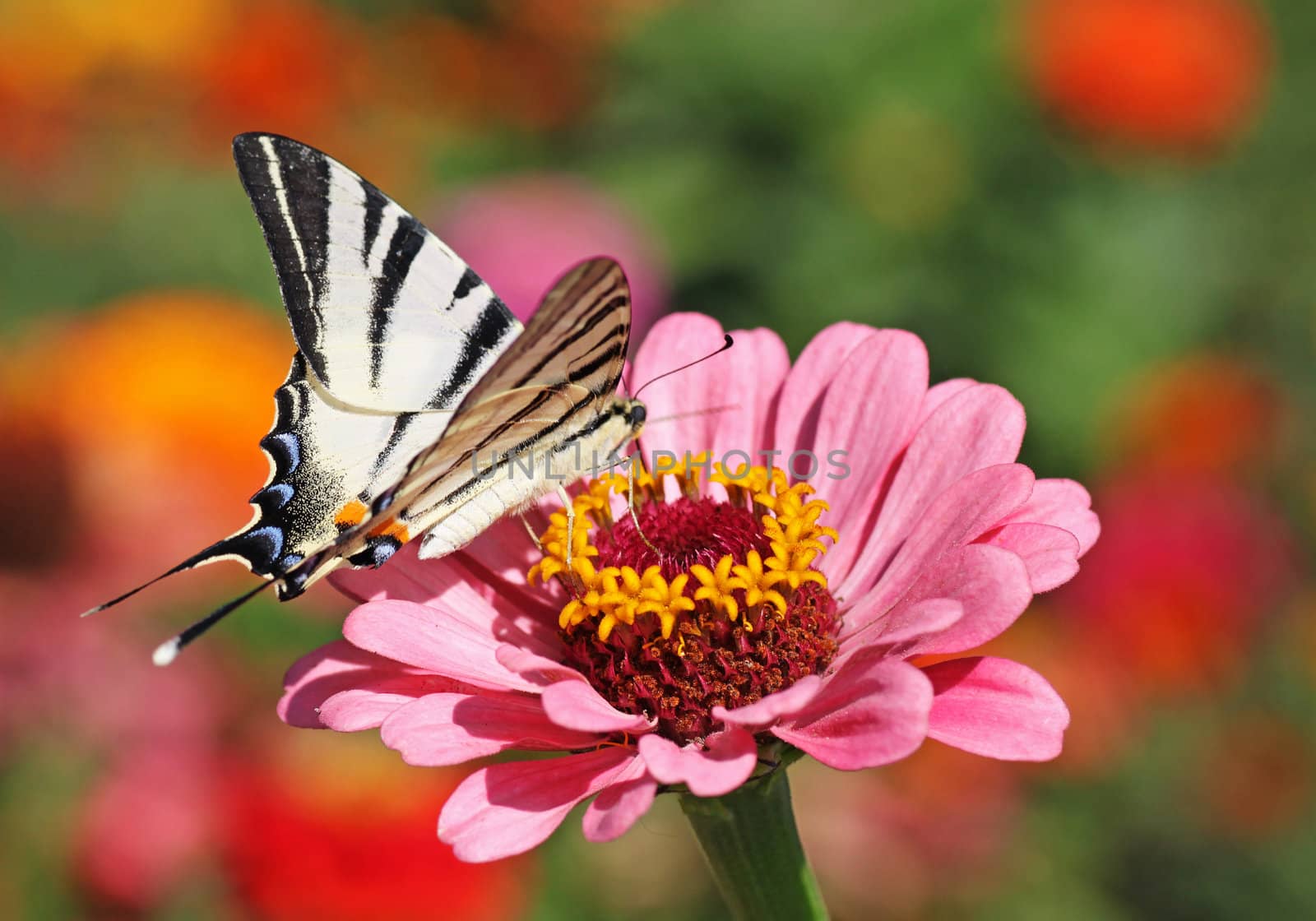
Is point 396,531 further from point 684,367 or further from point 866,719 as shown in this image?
point 866,719

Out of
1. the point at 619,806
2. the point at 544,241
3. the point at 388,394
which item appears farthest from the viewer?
the point at 544,241

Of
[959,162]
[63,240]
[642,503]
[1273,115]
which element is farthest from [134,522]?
[1273,115]

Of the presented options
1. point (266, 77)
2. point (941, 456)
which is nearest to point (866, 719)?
point (941, 456)

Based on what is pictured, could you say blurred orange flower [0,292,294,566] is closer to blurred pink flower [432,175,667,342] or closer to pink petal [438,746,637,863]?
blurred pink flower [432,175,667,342]

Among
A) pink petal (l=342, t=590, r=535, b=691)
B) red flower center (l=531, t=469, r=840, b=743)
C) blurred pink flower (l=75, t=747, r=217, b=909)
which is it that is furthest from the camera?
blurred pink flower (l=75, t=747, r=217, b=909)

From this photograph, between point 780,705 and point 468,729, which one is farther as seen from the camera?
point 468,729

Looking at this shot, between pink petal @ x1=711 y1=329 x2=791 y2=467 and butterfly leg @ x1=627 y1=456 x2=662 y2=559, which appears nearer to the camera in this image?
butterfly leg @ x1=627 y1=456 x2=662 y2=559

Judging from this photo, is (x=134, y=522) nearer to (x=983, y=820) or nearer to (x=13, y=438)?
(x=13, y=438)

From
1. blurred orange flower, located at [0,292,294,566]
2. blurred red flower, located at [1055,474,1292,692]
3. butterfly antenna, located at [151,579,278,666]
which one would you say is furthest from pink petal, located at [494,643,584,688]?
blurred red flower, located at [1055,474,1292,692]
